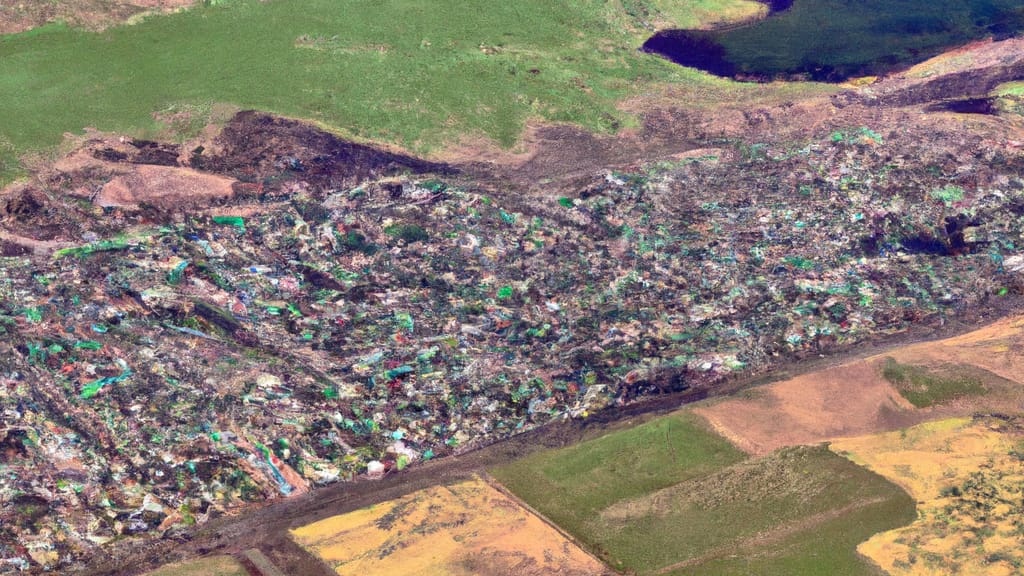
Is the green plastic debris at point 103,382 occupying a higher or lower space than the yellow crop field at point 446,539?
higher

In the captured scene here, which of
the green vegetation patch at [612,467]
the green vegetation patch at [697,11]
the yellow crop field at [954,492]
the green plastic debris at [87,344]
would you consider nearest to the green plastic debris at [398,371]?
the green vegetation patch at [612,467]

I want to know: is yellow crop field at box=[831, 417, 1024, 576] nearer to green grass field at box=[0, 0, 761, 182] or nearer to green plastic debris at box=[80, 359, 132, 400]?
green grass field at box=[0, 0, 761, 182]

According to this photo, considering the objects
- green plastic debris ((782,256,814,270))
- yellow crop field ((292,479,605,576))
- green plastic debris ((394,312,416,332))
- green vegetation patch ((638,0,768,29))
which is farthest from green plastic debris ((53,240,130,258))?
green vegetation patch ((638,0,768,29))

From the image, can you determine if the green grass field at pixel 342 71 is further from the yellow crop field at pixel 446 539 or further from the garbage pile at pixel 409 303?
the yellow crop field at pixel 446 539

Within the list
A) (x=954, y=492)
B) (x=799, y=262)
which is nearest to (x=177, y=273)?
(x=799, y=262)

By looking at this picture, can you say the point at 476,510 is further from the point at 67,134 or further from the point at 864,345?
the point at 67,134

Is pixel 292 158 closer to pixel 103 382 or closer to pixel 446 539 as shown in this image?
pixel 103 382

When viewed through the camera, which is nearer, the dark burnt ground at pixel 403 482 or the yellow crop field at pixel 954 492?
the dark burnt ground at pixel 403 482

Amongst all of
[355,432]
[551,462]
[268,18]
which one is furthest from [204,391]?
[268,18]
